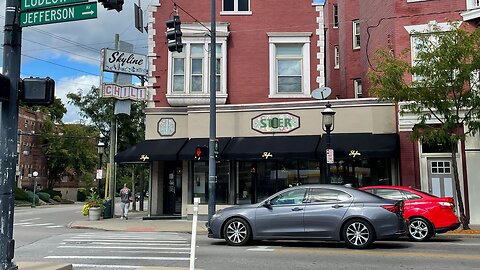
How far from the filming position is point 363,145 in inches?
720

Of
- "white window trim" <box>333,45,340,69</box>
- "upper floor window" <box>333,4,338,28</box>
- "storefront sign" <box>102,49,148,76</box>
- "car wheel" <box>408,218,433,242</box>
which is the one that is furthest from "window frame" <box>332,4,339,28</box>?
"car wheel" <box>408,218,433,242</box>

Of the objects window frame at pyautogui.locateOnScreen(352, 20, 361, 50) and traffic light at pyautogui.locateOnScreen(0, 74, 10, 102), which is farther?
window frame at pyautogui.locateOnScreen(352, 20, 361, 50)

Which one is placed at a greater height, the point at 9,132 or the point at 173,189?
the point at 9,132

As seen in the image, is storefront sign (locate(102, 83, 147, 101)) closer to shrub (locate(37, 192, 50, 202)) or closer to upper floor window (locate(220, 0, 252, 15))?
upper floor window (locate(220, 0, 252, 15))

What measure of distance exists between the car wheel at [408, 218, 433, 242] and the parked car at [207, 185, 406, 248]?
2.03 metres

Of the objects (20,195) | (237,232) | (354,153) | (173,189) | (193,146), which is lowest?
(20,195)

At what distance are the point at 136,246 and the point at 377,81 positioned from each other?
374 inches

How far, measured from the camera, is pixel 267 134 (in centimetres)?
2033

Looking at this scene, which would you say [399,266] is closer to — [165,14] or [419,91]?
[419,91]

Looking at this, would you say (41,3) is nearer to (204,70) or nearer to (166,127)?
(166,127)

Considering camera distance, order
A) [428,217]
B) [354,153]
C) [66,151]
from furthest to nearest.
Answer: [66,151]
[354,153]
[428,217]

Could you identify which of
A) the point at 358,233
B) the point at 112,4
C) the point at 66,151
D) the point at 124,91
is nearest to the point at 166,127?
the point at 124,91

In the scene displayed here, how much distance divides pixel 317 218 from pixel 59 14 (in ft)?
24.0

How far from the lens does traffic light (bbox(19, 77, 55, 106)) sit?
21.9 feet
